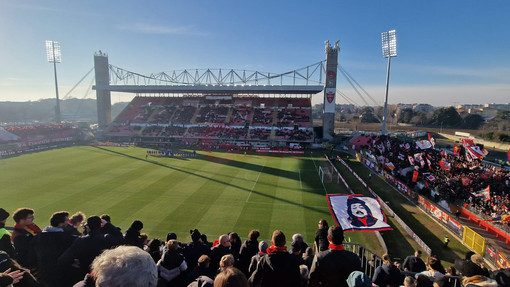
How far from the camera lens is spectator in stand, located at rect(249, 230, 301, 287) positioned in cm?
379

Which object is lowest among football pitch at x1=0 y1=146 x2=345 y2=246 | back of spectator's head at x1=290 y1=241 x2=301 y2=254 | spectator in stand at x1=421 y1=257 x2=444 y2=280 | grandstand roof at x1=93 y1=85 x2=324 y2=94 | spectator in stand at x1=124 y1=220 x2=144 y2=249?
football pitch at x1=0 y1=146 x2=345 y2=246

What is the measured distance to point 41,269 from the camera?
450cm

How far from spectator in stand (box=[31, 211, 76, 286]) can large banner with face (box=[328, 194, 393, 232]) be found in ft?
26.3

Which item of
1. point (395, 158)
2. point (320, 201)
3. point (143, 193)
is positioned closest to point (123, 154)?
point (143, 193)

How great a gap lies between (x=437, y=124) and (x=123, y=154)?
75.2m

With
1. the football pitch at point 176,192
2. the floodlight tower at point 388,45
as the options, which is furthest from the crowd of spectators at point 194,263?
the floodlight tower at point 388,45

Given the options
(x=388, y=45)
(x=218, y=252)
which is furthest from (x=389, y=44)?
(x=218, y=252)

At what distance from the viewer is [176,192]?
69.9ft

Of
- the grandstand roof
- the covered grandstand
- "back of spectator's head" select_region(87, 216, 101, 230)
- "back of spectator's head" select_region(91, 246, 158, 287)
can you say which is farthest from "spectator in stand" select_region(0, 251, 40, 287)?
the grandstand roof

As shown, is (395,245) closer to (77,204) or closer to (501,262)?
(501,262)

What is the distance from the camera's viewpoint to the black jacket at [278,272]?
379 centimetres

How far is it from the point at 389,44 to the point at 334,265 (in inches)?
1953

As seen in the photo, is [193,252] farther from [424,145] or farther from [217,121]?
[217,121]

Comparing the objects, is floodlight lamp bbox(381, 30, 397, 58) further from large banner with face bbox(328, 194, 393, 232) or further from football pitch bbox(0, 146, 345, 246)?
large banner with face bbox(328, 194, 393, 232)
